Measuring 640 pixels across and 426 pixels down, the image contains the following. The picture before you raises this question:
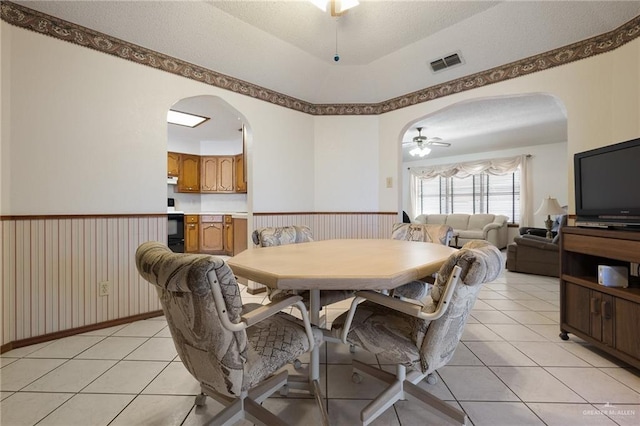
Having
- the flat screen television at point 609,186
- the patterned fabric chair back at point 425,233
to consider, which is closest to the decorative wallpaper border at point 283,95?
the flat screen television at point 609,186

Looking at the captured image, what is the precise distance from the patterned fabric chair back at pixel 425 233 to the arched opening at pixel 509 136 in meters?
1.62

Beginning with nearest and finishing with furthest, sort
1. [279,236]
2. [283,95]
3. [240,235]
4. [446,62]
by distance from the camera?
1. [279,236]
2. [446,62]
3. [283,95]
4. [240,235]

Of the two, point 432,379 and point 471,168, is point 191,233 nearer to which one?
point 432,379

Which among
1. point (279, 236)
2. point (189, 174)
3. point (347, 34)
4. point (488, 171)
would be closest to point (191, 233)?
point (189, 174)

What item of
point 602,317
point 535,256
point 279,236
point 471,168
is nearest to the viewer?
point 602,317

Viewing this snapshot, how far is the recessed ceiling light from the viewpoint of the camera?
4223 millimetres

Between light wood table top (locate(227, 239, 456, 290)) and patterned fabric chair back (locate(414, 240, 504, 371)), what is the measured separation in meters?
0.18

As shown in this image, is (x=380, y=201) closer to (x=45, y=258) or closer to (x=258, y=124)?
(x=258, y=124)

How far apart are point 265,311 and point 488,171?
7.46 meters

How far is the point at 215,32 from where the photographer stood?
254cm

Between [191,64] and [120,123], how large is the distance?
0.89 m

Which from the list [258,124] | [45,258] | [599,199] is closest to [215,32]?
[258,124]

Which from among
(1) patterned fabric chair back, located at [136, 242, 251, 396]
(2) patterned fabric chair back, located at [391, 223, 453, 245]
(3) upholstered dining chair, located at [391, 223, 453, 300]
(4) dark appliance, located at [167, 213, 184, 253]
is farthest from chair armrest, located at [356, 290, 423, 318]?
(4) dark appliance, located at [167, 213, 184, 253]

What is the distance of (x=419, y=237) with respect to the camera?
7.95ft
